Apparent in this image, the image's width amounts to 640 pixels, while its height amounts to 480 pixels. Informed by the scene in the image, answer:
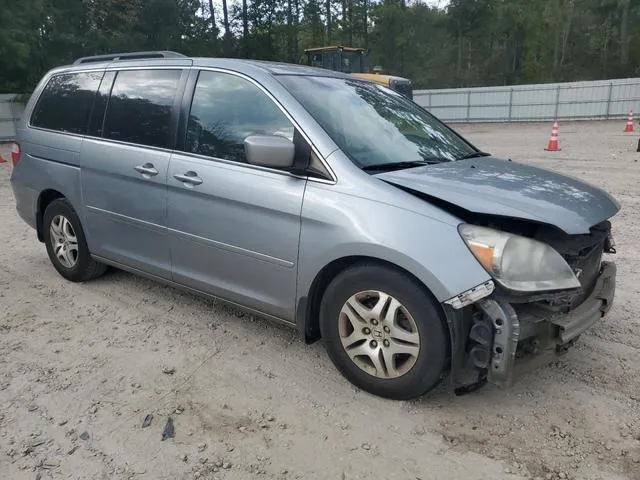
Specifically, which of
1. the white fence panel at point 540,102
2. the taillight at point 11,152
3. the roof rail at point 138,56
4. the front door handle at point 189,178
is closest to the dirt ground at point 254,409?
the front door handle at point 189,178

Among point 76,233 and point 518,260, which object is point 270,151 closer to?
point 518,260

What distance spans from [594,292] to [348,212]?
146cm

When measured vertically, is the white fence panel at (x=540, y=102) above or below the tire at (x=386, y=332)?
above

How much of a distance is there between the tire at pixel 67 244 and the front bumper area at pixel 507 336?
131 inches

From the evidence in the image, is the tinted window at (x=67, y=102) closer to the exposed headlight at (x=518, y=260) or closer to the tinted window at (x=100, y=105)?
the tinted window at (x=100, y=105)

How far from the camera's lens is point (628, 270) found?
16.5 ft

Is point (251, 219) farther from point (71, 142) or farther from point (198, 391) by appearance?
point (71, 142)

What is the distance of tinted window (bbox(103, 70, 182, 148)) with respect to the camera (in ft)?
12.7

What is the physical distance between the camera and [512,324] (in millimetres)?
2559

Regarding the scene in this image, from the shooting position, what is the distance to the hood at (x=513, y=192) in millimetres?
2705

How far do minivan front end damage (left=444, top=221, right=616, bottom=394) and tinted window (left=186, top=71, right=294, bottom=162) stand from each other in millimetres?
1473

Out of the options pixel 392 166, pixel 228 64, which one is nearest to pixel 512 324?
pixel 392 166

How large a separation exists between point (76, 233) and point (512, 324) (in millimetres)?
3636

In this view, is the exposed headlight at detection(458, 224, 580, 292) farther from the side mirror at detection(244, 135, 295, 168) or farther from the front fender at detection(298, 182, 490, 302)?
the side mirror at detection(244, 135, 295, 168)
